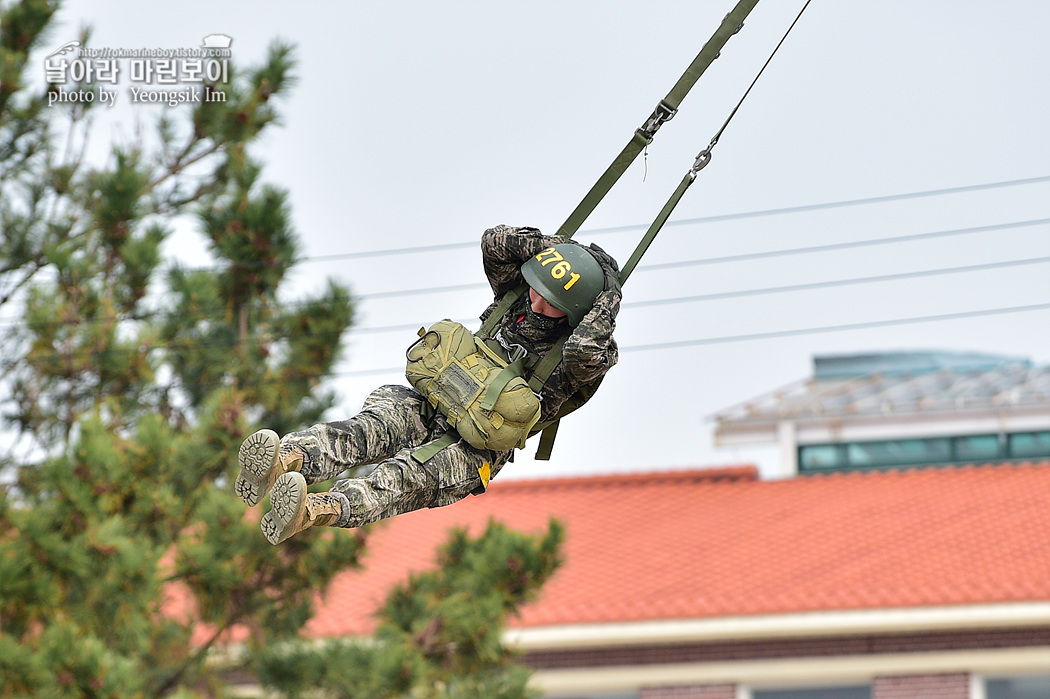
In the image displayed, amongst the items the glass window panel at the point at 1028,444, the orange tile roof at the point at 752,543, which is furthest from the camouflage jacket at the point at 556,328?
the glass window panel at the point at 1028,444

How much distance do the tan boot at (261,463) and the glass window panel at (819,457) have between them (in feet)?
47.6

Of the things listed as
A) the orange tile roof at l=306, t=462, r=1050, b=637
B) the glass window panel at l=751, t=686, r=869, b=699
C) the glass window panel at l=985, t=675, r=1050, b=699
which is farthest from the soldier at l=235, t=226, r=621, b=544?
the glass window panel at l=985, t=675, r=1050, b=699

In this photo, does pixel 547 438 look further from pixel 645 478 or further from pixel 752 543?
pixel 645 478

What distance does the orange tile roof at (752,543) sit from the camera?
1492cm

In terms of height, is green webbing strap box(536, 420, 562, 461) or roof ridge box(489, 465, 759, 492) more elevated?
roof ridge box(489, 465, 759, 492)

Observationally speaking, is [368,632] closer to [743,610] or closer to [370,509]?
[743,610]

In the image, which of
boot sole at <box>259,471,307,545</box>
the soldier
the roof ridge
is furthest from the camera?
the roof ridge

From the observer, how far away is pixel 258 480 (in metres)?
6.70

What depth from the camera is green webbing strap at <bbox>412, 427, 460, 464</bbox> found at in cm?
722

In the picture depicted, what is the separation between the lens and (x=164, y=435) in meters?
12.2

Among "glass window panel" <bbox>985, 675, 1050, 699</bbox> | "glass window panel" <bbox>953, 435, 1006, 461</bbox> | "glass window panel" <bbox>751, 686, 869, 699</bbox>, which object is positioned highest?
"glass window panel" <bbox>953, 435, 1006, 461</bbox>

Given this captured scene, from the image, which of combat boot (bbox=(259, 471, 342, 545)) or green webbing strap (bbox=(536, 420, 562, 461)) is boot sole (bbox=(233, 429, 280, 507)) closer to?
combat boot (bbox=(259, 471, 342, 545))

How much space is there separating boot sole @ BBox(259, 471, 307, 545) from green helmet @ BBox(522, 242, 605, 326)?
57.5 inches

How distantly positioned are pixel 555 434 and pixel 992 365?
17.1 metres
